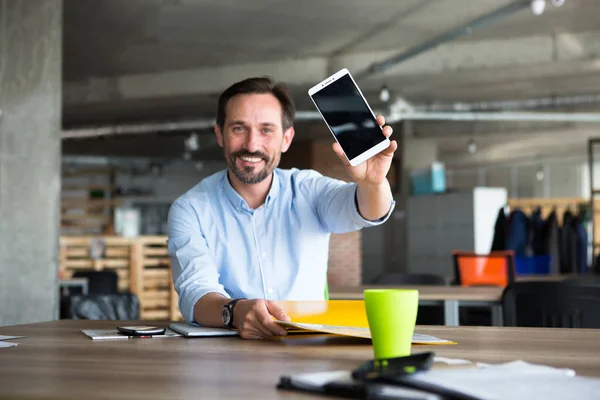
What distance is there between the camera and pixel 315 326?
1434 millimetres

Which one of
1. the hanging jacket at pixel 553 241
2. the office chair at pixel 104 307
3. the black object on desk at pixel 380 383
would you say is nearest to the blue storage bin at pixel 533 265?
the hanging jacket at pixel 553 241

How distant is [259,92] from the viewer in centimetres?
229

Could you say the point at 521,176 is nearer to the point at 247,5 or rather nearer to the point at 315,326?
the point at 247,5

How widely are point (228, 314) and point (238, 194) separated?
64 cm

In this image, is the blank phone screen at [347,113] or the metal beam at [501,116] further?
the metal beam at [501,116]

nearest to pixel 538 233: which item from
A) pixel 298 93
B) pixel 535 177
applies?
pixel 298 93

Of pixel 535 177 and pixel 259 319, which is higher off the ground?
pixel 535 177

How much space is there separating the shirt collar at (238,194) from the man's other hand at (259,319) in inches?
25.4

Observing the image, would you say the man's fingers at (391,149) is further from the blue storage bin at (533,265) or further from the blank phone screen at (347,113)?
the blue storage bin at (533,265)

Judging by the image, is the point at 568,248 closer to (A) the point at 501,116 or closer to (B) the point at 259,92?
(A) the point at 501,116

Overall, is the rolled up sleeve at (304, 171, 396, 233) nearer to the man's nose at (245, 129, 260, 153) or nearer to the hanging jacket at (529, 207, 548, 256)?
the man's nose at (245, 129, 260, 153)

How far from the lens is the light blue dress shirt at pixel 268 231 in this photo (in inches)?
83.3

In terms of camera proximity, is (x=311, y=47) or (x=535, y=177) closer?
(x=311, y=47)

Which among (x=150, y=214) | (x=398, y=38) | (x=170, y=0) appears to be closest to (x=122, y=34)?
(x=170, y=0)
